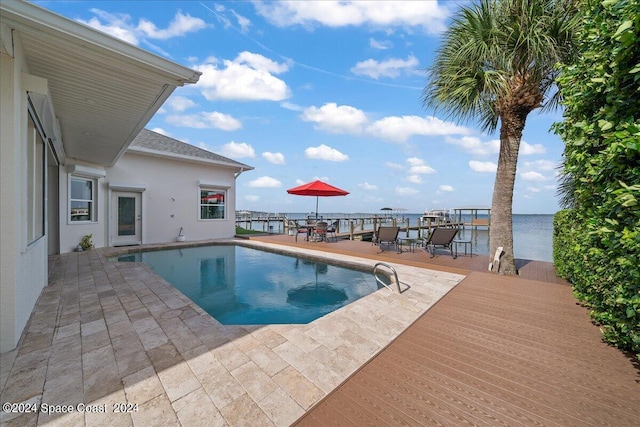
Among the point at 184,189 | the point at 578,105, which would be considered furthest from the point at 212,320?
the point at 184,189

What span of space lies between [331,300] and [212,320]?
2.52m

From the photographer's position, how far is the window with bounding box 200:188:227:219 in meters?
12.5

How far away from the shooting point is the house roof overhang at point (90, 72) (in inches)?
99.7

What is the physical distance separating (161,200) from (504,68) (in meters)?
12.5

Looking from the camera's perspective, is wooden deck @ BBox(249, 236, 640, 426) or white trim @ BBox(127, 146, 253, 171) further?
white trim @ BBox(127, 146, 253, 171)

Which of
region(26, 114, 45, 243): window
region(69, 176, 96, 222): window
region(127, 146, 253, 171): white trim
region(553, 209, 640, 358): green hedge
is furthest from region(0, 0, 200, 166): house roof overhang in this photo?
region(553, 209, 640, 358): green hedge

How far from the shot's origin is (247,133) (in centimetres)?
1628

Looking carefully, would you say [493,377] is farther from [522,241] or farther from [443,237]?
[522,241]

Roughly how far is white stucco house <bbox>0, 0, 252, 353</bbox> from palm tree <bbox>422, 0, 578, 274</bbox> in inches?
220

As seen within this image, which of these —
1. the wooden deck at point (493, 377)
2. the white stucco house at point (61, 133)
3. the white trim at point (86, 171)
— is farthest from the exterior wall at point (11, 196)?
the white trim at point (86, 171)

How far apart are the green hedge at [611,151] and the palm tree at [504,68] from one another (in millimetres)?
2661

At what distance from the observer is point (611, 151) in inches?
75.9

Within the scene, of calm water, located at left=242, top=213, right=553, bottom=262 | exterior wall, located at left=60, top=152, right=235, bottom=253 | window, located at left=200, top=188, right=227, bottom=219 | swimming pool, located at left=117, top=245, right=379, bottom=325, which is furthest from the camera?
calm water, located at left=242, top=213, right=553, bottom=262

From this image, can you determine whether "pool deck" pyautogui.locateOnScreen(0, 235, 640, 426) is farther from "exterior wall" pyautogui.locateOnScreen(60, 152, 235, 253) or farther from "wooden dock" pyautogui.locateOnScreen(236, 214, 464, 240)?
"wooden dock" pyautogui.locateOnScreen(236, 214, 464, 240)
